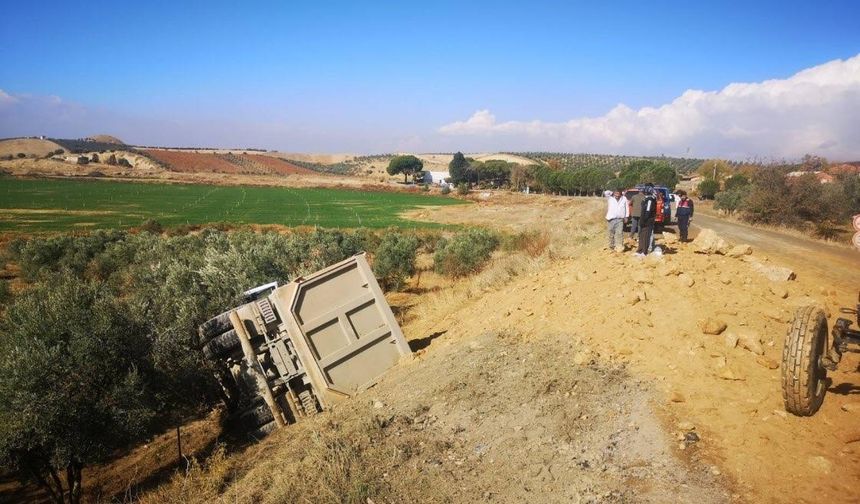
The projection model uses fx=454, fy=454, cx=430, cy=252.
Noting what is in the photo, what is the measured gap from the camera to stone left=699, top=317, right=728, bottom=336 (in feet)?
22.9

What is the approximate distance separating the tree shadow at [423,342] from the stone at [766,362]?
5.91 m

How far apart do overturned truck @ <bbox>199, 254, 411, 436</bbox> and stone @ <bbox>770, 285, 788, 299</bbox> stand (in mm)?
7388

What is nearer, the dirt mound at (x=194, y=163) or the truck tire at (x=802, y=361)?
the truck tire at (x=802, y=361)

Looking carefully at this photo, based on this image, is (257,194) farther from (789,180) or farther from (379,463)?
(379,463)

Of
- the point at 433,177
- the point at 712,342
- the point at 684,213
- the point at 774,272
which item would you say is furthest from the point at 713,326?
the point at 433,177

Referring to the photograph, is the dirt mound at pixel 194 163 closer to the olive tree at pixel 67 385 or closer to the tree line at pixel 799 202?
the tree line at pixel 799 202

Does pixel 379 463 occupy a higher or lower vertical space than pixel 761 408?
lower

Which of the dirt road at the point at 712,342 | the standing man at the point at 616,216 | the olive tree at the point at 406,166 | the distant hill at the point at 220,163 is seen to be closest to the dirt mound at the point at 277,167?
the distant hill at the point at 220,163

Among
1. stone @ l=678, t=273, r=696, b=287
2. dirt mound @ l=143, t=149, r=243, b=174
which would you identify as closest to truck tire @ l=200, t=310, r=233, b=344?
stone @ l=678, t=273, r=696, b=287

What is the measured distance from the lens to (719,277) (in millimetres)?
8930

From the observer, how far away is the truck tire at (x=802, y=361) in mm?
4699

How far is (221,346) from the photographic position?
7.57 m

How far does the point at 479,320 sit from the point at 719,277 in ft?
16.0

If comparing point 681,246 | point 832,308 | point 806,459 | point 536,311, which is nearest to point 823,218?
point 681,246
